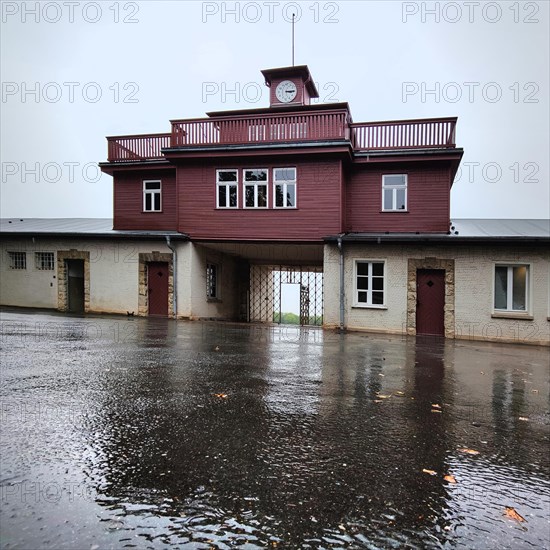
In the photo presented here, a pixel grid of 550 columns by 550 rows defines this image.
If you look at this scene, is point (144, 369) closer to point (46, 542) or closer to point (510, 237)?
point (46, 542)

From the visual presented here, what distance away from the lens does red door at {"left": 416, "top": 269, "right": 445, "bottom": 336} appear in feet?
50.6

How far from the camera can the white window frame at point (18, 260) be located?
64.1 feet

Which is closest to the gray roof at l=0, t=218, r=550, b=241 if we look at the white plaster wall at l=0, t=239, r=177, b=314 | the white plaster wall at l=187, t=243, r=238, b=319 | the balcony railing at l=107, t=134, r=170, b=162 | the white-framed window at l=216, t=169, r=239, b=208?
the white plaster wall at l=0, t=239, r=177, b=314

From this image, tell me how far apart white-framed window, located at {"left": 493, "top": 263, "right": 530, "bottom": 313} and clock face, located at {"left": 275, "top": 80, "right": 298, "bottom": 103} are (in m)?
12.8

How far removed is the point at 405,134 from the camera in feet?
55.8

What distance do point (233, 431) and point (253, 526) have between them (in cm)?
146

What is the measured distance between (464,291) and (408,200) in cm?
455

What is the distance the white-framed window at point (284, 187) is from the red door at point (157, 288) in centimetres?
579

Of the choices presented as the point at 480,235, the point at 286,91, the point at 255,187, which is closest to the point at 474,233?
the point at 480,235

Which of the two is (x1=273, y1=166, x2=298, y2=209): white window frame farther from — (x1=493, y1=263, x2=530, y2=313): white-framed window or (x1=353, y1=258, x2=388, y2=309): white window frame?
(x1=493, y1=263, x2=530, y2=313): white-framed window

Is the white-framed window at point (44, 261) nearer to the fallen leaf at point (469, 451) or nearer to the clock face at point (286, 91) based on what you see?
the clock face at point (286, 91)

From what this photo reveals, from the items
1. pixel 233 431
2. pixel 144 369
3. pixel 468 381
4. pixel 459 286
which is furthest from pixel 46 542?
pixel 459 286

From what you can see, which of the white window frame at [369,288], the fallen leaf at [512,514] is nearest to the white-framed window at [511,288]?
the white window frame at [369,288]

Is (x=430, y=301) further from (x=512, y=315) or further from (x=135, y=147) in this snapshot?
(x=135, y=147)
